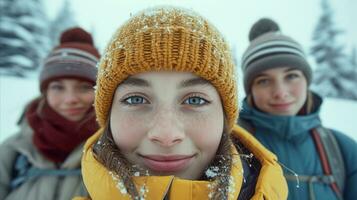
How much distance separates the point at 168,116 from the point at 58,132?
1.66 metres

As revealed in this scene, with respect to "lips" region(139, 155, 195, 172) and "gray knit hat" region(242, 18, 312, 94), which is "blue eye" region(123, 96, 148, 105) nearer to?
"lips" region(139, 155, 195, 172)

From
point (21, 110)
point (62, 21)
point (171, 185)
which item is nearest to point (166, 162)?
point (171, 185)

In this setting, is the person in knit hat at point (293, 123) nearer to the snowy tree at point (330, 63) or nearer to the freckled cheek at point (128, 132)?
the freckled cheek at point (128, 132)

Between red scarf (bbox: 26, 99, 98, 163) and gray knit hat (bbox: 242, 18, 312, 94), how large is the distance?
4.19 ft

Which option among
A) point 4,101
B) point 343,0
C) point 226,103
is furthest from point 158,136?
point 343,0

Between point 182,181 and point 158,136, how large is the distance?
19 cm

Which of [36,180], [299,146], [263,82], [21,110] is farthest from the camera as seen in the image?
[21,110]

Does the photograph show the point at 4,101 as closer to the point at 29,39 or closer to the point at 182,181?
the point at 29,39

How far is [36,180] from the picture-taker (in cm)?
242

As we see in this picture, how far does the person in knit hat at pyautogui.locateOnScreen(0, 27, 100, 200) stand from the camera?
2400 mm

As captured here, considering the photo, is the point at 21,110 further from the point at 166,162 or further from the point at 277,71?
the point at 166,162

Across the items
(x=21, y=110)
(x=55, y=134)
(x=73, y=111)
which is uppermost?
(x=73, y=111)

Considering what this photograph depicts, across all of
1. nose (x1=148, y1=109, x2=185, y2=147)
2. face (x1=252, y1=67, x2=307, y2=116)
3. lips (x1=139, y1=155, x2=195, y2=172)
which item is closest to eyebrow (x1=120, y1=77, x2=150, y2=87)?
nose (x1=148, y1=109, x2=185, y2=147)

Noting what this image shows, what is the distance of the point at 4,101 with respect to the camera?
31.8ft
